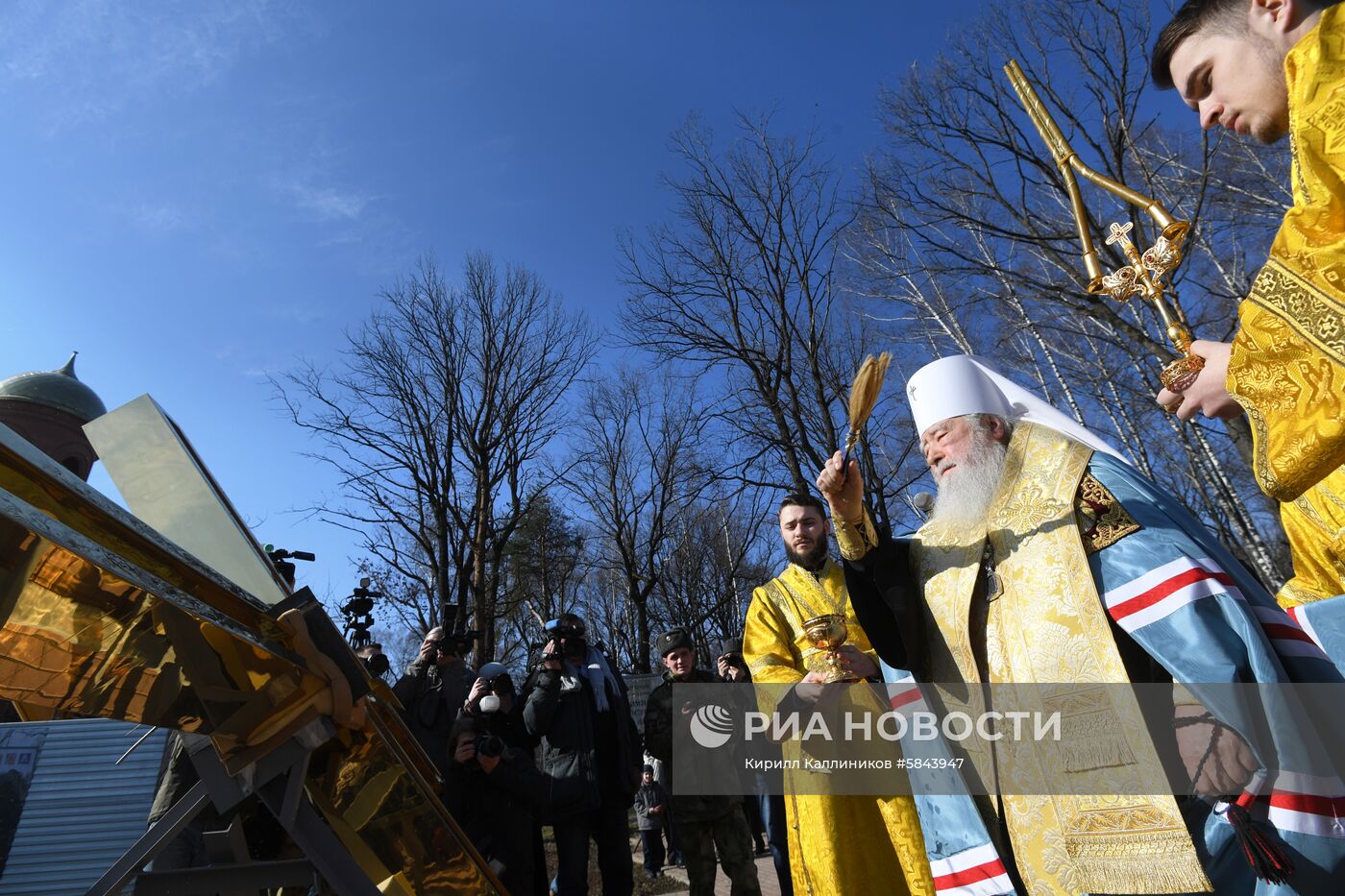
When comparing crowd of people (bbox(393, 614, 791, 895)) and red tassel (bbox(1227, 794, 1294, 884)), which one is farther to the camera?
crowd of people (bbox(393, 614, 791, 895))

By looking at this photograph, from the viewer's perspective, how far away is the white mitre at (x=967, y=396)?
10.2ft

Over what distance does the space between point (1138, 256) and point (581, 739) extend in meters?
4.65

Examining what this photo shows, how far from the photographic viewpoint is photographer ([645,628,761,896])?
557 cm

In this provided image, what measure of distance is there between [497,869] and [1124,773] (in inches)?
124

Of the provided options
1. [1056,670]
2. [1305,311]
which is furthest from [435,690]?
[1305,311]

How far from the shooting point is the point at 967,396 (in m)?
3.16

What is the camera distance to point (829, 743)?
3.98 metres

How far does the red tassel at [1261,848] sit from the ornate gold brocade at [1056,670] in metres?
0.19

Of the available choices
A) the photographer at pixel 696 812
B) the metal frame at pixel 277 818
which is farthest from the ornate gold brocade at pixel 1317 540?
the photographer at pixel 696 812

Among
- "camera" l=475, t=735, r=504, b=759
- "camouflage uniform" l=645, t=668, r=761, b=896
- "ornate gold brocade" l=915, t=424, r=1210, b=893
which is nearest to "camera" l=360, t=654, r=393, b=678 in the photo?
"camera" l=475, t=735, r=504, b=759

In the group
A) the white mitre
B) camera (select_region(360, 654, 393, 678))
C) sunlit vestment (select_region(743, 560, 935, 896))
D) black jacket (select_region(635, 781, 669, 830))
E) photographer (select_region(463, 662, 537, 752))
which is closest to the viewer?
the white mitre

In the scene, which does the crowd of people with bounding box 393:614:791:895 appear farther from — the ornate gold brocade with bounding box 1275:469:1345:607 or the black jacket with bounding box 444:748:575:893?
the ornate gold brocade with bounding box 1275:469:1345:607

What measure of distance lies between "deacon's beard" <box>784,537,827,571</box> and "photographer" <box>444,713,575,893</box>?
7.72 ft

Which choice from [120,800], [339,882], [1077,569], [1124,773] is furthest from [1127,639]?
[120,800]
